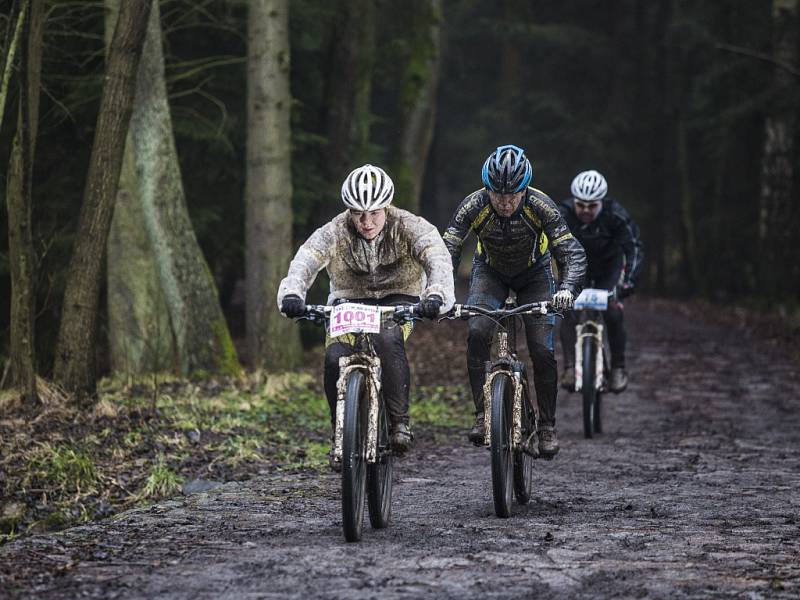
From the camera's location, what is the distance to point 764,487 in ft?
A: 29.7

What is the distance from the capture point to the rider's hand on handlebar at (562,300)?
26.3ft

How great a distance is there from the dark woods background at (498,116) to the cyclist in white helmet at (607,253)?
16.4 ft

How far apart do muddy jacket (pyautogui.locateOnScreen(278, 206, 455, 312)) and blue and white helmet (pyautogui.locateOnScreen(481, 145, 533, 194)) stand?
0.85 meters

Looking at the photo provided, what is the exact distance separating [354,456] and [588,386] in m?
5.60

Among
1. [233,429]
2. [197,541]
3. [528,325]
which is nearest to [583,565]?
[197,541]

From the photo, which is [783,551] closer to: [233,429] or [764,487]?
[764,487]

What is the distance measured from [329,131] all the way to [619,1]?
90.7ft

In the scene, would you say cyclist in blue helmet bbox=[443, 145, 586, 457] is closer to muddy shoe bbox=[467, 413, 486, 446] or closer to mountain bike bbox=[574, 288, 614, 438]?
muddy shoe bbox=[467, 413, 486, 446]

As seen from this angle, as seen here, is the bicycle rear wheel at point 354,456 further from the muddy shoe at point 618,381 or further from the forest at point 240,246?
the muddy shoe at point 618,381

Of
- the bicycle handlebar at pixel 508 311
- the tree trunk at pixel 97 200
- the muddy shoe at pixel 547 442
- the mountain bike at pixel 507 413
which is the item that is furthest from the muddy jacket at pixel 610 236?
the bicycle handlebar at pixel 508 311

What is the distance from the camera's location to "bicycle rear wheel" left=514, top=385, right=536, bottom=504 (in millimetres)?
8062

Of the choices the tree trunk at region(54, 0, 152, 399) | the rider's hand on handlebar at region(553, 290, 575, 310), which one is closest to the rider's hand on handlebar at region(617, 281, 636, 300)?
the rider's hand on handlebar at region(553, 290, 575, 310)

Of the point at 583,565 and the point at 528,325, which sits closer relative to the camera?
the point at 583,565

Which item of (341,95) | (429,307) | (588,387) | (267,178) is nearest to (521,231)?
(429,307)
